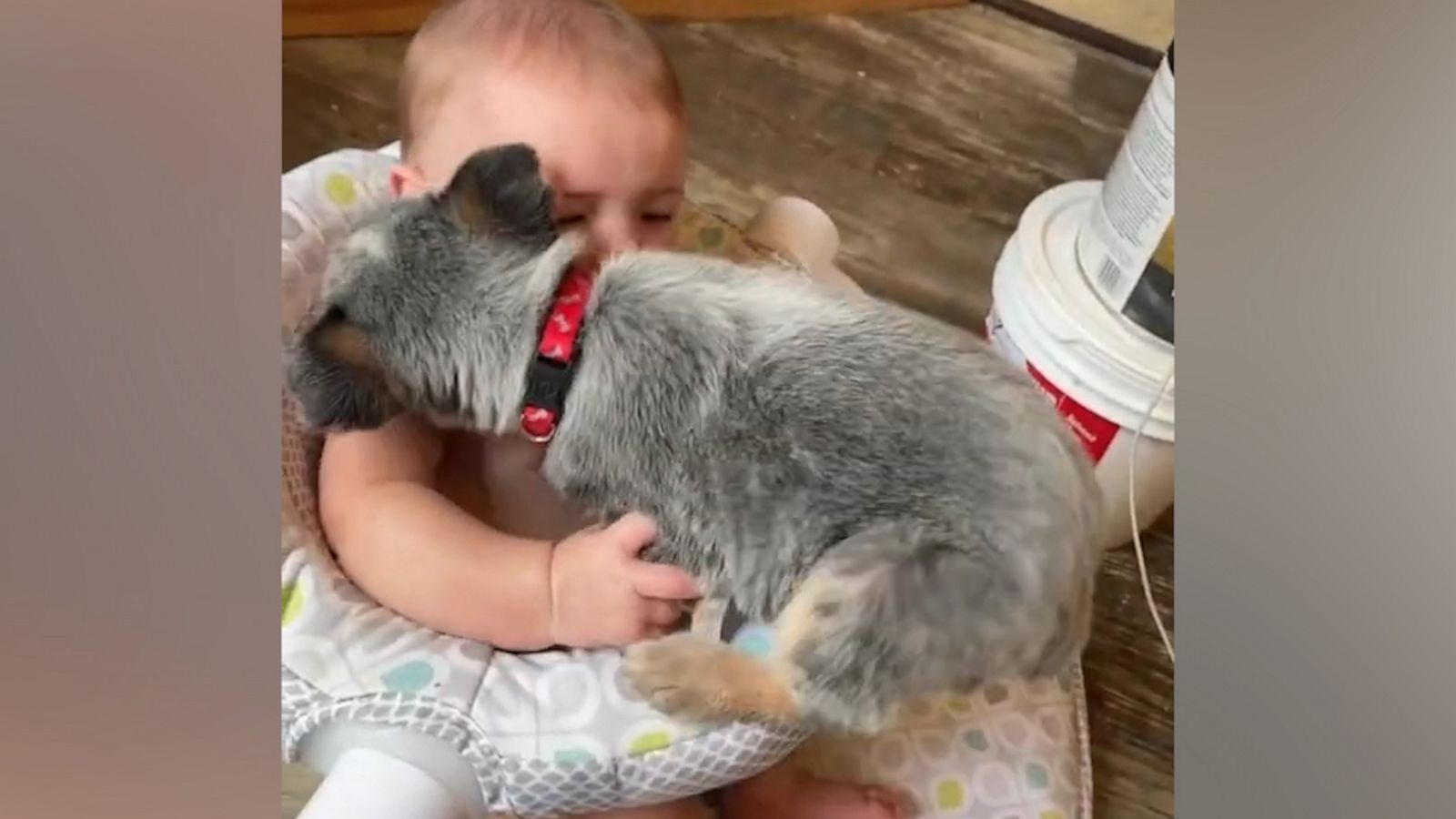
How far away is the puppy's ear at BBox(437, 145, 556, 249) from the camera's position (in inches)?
24.7

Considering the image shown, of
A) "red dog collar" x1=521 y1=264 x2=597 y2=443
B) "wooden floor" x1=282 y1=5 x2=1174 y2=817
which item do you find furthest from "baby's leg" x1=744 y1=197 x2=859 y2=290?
"red dog collar" x1=521 y1=264 x2=597 y2=443

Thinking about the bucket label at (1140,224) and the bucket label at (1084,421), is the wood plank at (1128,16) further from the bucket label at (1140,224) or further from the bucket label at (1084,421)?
the bucket label at (1084,421)

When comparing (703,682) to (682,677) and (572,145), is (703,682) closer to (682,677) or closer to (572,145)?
(682,677)

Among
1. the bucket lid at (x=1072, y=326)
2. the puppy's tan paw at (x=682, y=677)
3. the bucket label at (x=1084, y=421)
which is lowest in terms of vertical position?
the puppy's tan paw at (x=682, y=677)

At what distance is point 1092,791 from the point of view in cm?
72

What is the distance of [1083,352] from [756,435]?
0.21 metres

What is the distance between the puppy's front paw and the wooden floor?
0.19 meters

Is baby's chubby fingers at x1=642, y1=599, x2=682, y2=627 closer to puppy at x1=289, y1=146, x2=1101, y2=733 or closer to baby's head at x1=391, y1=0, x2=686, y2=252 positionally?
puppy at x1=289, y1=146, x2=1101, y2=733

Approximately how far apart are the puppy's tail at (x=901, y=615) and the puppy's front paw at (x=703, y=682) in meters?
0.01

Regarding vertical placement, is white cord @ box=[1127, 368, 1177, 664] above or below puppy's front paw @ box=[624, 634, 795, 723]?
above

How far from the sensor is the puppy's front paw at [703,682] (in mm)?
615

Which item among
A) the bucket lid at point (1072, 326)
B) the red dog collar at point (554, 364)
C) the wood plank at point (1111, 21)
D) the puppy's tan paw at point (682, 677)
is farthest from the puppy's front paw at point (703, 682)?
the wood plank at point (1111, 21)

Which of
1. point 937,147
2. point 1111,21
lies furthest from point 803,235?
point 1111,21

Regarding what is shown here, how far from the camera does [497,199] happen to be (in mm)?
629
